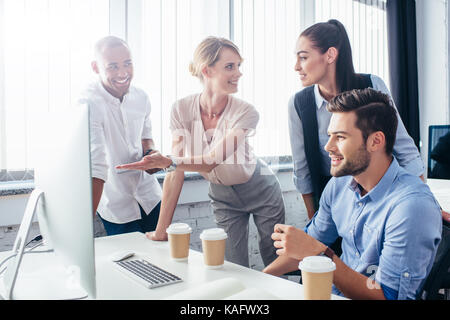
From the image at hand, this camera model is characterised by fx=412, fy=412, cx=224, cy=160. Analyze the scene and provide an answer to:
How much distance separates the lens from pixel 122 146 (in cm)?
188

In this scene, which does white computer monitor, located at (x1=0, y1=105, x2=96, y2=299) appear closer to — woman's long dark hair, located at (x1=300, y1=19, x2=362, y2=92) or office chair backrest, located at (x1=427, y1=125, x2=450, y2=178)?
woman's long dark hair, located at (x1=300, y1=19, x2=362, y2=92)

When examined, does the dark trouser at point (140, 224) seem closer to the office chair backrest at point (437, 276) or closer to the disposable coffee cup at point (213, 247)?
the disposable coffee cup at point (213, 247)

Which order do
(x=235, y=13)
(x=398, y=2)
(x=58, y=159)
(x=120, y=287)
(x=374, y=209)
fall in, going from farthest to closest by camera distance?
(x=398, y=2)
(x=235, y=13)
(x=374, y=209)
(x=120, y=287)
(x=58, y=159)

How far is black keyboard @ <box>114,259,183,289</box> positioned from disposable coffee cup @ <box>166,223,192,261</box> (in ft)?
0.28

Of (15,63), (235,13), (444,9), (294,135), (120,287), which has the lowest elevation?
(120,287)

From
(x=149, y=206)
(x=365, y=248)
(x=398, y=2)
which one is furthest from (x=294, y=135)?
(x=398, y=2)

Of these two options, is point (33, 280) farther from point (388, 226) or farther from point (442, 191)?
point (442, 191)

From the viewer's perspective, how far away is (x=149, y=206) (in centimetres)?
196

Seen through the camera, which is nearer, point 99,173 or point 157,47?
point 99,173

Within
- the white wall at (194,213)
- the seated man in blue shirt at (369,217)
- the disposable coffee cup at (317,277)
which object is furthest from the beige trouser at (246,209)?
the disposable coffee cup at (317,277)

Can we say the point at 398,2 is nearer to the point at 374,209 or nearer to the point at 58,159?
the point at 374,209

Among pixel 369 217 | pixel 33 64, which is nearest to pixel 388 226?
pixel 369 217

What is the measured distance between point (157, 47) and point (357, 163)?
62.6 inches
